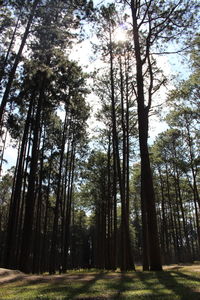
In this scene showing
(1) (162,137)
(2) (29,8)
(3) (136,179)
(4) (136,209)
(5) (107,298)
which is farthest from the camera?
(4) (136,209)

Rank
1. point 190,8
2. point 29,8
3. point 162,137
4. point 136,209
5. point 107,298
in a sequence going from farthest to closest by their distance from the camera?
point 136,209, point 162,137, point 29,8, point 190,8, point 107,298

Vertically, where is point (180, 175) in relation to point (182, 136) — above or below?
below

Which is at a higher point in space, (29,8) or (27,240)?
(29,8)

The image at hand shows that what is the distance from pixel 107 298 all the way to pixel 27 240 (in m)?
9.97

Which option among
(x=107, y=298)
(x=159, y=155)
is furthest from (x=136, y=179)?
(x=107, y=298)

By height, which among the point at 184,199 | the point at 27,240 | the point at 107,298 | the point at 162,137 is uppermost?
the point at 162,137

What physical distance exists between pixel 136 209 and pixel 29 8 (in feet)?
134

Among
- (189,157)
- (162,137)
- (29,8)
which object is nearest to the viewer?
(29,8)

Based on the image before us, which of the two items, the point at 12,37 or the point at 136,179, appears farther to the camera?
the point at 136,179

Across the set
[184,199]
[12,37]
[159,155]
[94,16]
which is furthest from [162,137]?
[12,37]

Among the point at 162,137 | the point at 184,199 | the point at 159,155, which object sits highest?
the point at 162,137

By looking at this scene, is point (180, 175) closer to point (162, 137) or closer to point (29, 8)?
point (162, 137)

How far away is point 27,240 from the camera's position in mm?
13492

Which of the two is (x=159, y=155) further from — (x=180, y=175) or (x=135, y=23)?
(x=135, y=23)
